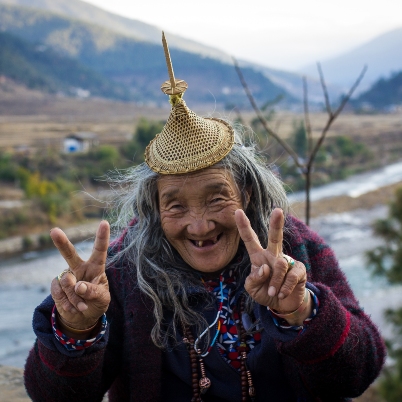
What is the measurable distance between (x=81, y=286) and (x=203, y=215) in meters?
0.41

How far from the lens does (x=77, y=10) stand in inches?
6339

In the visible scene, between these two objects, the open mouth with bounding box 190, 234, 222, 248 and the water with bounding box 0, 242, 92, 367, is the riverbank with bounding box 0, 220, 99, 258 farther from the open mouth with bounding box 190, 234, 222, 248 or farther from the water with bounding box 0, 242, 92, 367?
the open mouth with bounding box 190, 234, 222, 248

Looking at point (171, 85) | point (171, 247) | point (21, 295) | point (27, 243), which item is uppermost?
point (171, 85)

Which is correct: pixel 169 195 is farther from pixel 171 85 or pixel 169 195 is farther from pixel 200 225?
pixel 171 85

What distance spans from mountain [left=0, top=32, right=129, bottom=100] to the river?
152ft

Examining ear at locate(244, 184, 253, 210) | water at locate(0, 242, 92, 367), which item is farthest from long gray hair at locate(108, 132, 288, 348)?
water at locate(0, 242, 92, 367)

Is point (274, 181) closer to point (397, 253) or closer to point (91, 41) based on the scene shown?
point (397, 253)

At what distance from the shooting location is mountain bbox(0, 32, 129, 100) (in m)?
57.9

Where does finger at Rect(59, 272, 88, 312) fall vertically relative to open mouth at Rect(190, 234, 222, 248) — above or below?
below

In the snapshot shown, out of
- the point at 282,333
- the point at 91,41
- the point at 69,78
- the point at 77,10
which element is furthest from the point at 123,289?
the point at 77,10

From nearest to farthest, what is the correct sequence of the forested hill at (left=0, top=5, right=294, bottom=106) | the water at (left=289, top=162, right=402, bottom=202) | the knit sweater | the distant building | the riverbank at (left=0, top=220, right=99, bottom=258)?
the knit sweater → the riverbank at (left=0, top=220, right=99, bottom=258) → the water at (left=289, top=162, right=402, bottom=202) → the distant building → the forested hill at (left=0, top=5, right=294, bottom=106)

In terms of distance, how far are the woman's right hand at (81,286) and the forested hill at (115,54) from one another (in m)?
82.6

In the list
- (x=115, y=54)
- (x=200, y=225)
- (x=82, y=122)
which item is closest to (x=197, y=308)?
(x=200, y=225)

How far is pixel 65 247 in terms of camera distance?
1.29m
